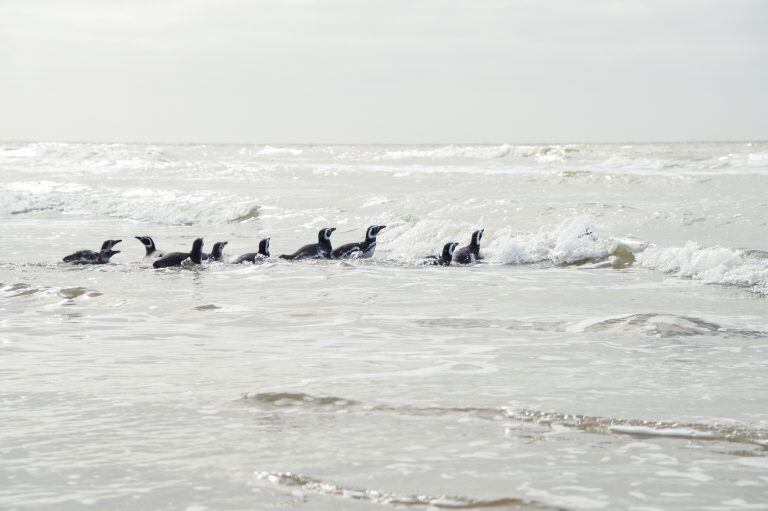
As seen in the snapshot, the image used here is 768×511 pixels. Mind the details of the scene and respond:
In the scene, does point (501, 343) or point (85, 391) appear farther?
point (501, 343)

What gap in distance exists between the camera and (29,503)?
15.9ft

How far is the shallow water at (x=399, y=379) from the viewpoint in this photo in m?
5.11

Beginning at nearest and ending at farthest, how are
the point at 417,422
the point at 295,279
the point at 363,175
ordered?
the point at 417,422, the point at 295,279, the point at 363,175

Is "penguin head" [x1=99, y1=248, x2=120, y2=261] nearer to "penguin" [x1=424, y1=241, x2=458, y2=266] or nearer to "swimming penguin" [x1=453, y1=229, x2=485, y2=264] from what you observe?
"penguin" [x1=424, y1=241, x2=458, y2=266]

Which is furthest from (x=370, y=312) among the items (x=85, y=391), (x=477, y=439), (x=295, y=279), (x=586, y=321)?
(x=477, y=439)

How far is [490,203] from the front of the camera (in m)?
26.5

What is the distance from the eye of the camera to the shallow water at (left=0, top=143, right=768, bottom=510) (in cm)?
511

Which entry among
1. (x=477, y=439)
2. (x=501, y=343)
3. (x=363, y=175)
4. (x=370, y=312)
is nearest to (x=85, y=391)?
(x=477, y=439)

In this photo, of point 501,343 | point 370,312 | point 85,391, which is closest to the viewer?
point 85,391

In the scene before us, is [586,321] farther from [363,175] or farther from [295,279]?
[363,175]

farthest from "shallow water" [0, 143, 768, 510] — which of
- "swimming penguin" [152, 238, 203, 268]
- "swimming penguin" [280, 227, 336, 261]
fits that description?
"swimming penguin" [280, 227, 336, 261]

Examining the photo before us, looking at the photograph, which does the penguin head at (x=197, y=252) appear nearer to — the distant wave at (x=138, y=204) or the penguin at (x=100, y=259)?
the penguin at (x=100, y=259)

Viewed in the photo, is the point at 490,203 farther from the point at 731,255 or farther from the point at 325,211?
the point at 731,255

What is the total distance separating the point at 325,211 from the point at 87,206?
10795mm
